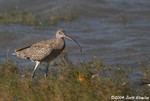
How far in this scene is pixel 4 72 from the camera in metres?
10.2

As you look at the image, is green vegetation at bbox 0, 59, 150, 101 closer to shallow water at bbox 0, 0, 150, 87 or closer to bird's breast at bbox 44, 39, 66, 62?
bird's breast at bbox 44, 39, 66, 62

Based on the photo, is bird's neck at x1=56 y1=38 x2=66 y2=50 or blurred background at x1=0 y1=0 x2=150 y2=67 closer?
bird's neck at x1=56 y1=38 x2=66 y2=50

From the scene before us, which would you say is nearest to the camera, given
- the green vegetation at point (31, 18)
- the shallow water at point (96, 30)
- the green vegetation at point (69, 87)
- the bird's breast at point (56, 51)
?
the green vegetation at point (69, 87)

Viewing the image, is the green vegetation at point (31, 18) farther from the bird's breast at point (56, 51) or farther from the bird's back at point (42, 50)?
the bird's breast at point (56, 51)

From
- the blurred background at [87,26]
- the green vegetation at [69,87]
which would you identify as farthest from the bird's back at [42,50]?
the blurred background at [87,26]

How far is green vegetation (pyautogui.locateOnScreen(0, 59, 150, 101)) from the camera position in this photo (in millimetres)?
8461

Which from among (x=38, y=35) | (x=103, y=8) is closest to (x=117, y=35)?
(x=38, y=35)

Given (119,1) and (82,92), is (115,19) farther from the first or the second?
(82,92)

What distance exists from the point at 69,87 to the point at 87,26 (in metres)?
9.82

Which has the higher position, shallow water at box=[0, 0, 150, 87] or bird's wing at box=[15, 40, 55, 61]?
bird's wing at box=[15, 40, 55, 61]

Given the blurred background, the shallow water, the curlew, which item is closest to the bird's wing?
the curlew

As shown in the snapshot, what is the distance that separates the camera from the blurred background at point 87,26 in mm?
15258

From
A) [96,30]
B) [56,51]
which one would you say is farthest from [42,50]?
[96,30]

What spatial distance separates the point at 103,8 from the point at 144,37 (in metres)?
3.82
